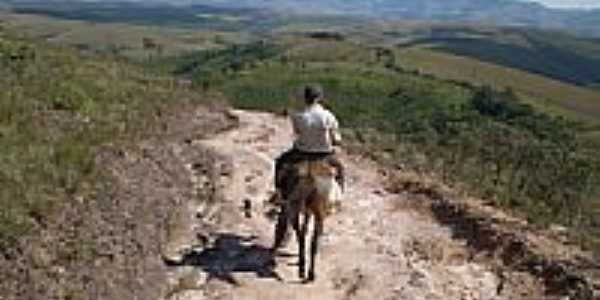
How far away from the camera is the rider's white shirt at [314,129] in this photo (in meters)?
13.0

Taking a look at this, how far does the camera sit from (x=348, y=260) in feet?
46.6

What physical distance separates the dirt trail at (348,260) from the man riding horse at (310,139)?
1.26 metres

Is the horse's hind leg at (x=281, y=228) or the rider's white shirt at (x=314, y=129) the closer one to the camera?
the rider's white shirt at (x=314, y=129)

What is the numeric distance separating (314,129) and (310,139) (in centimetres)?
16

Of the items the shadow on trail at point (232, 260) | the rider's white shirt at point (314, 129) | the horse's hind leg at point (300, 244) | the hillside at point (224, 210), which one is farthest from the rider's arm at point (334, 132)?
the shadow on trail at point (232, 260)

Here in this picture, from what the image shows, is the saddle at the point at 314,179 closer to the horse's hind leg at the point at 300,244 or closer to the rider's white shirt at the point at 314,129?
the rider's white shirt at the point at 314,129

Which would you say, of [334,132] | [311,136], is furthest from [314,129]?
[334,132]

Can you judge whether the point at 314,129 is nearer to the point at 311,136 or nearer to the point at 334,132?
the point at 311,136

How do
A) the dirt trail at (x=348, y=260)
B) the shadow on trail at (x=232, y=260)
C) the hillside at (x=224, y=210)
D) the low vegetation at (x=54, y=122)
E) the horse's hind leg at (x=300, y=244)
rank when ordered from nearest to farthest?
1. the hillside at (x=224, y=210)
2. the low vegetation at (x=54, y=122)
3. the dirt trail at (x=348, y=260)
4. the horse's hind leg at (x=300, y=244)
5. the shadow on trail at (x=232, y=260)

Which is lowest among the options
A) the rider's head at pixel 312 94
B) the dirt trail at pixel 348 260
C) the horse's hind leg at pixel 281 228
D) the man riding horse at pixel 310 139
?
the dirt trail at pixel 348 260

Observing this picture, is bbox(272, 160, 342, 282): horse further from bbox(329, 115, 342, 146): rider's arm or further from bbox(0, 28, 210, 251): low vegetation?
bbox(0, 28, 210, 251): low vegetation

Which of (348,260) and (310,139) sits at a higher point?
(310,139)

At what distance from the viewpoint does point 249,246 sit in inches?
579

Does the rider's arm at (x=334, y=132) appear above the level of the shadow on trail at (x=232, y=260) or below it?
above
